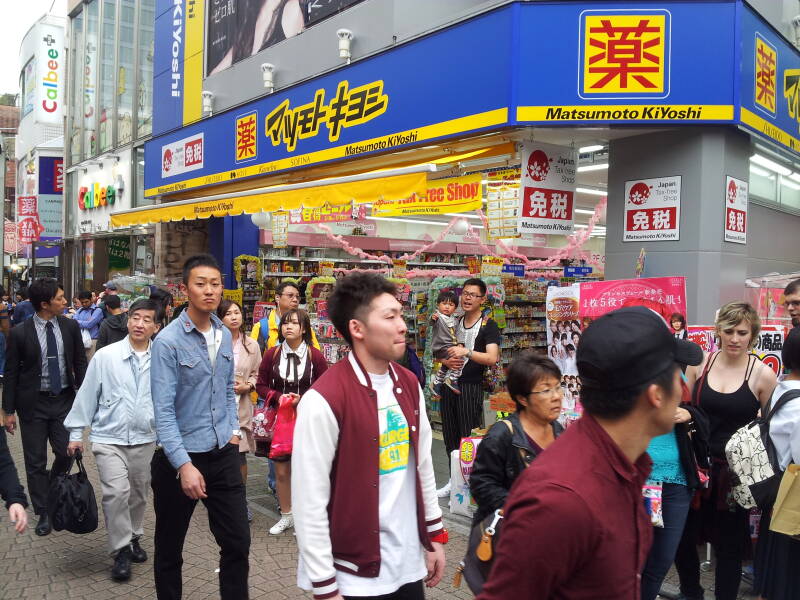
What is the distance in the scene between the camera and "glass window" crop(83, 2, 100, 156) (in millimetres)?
19688

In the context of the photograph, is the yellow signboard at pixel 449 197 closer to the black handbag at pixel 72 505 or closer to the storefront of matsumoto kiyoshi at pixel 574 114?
the storefront of matsumoto kiyoshi at pixel 574 114

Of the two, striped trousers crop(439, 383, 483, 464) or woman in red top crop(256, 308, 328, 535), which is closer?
woman in red top crop(256, 308, 328, 535)

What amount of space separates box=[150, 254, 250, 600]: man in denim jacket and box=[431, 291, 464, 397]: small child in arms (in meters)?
2.85

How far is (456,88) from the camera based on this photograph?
700 cm

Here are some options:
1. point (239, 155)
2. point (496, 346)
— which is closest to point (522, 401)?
point (496, 346)

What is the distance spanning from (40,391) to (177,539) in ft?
8.71

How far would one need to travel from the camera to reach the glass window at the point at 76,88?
2078 centimetres

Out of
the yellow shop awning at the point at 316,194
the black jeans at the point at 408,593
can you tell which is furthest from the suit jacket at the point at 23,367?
the black jeans at the point at 408,593

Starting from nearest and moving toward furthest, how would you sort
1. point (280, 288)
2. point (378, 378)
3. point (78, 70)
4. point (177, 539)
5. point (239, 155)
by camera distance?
point (378, 378)
point (177, 539)
point (280, 288)
point (239, 155)
point (78, 70)

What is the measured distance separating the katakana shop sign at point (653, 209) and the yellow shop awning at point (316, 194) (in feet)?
6.63

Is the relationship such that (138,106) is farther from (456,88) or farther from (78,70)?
(456,88)

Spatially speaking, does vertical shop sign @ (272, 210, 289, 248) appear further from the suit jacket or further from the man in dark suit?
the suit jacket

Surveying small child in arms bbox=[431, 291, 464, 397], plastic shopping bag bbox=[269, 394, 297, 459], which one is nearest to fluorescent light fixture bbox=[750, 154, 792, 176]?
small child in arms bbox=[431, 291, 464, 397]

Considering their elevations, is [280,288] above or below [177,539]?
above
